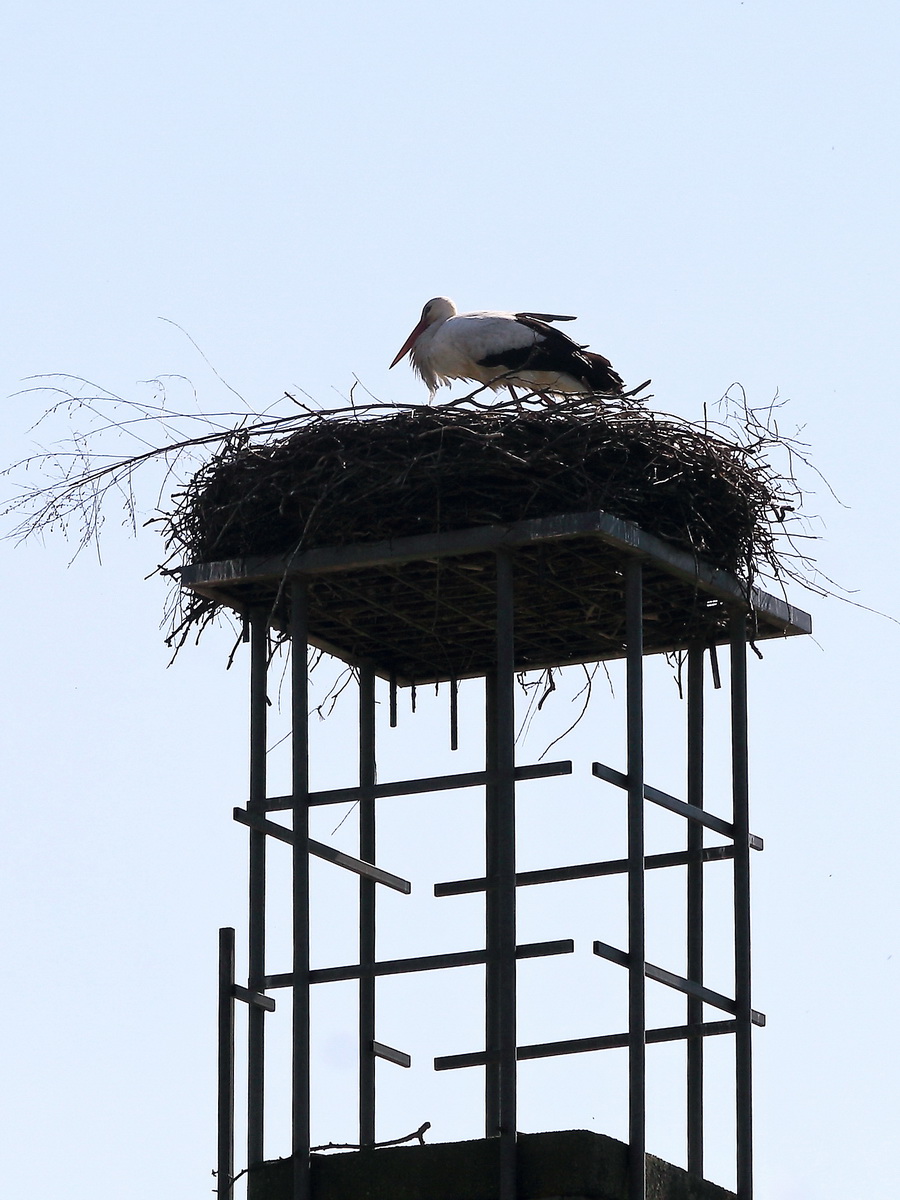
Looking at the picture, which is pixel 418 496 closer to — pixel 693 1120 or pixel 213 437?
pixel 213 437

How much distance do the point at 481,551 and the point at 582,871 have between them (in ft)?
4.57

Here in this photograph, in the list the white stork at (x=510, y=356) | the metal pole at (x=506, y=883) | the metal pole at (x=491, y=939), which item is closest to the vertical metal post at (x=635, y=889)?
the metal pole at (x=506, y=883)

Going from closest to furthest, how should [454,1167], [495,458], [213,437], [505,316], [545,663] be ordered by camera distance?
[454,1167]
[495,458]
[213,437]
[545,663]
[505,316]

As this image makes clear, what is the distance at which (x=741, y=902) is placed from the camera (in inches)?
440

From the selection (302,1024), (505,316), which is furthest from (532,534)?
(505,316)

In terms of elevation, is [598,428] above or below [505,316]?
below

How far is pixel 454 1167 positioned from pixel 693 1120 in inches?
66.1

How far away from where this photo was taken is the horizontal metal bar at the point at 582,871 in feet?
34.8

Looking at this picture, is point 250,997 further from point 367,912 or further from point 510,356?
point 510,356

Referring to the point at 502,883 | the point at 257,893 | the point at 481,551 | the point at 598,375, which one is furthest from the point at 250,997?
the point at 598,375

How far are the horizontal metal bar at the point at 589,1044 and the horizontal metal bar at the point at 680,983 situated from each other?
89 mm

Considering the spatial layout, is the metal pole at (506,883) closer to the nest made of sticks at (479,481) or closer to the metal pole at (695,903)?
the nest made of sticks at (479,481)

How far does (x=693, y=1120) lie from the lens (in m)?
11.3

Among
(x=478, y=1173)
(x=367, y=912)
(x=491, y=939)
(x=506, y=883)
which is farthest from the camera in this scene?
(x=367, y=912)
